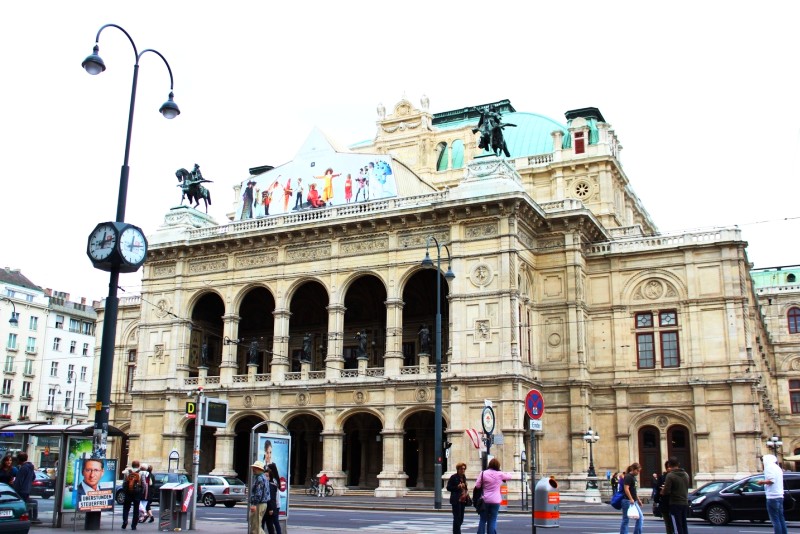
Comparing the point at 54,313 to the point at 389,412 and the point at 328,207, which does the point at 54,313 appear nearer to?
the point at 328,207

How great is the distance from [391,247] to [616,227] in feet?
47.7

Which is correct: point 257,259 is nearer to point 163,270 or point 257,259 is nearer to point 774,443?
point 163,270

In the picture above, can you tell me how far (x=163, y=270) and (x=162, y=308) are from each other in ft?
7.72

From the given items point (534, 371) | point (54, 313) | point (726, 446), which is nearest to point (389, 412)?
point (534, 371)

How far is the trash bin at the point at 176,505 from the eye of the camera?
1873cm

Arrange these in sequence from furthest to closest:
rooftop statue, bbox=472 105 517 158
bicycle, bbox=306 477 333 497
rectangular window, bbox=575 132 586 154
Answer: rectangular window, bbox=575 132 586 154, rooftop statue, bbox=472 105 517 158, bicycle, bbox=306 477 333 497

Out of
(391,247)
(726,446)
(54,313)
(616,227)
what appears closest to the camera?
(726,446)

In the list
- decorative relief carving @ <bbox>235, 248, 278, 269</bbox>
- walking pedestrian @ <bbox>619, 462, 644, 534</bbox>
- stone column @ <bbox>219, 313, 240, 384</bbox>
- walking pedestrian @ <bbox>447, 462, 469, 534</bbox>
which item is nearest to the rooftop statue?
decorative relief carving @ <bbox>235, 248, 278, 269</bbox>

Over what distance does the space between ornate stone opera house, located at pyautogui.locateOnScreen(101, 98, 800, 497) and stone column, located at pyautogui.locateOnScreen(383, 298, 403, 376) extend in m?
0.09

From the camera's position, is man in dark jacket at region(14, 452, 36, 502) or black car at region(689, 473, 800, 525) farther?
black car at region(689, 473, 800, 525)

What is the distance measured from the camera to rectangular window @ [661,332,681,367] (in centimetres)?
4256

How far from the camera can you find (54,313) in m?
79.5

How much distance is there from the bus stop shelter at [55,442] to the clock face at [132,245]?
4279 mm

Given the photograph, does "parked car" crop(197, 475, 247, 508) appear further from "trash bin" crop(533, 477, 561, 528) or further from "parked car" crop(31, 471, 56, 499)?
"trash bin" crop(533, 477, 561, 528)
